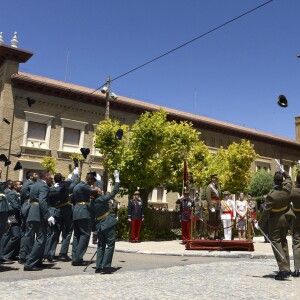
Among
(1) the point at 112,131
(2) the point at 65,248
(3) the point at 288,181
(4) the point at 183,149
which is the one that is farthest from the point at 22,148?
(3) the point at 288,181

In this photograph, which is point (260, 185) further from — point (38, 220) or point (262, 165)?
point (38, 220)

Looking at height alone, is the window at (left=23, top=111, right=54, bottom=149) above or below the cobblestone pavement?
above

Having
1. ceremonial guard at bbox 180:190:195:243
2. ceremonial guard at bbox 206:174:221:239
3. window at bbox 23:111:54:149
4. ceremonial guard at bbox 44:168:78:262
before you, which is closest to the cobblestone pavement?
ceremonial guard at bbox 44:168:78:262

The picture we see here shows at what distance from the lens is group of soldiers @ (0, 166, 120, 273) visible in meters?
8.24

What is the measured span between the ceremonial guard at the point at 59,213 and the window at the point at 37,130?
17.7m

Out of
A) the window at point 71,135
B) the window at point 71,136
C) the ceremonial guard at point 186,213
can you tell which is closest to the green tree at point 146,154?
the ceremonial guard at point 186,213

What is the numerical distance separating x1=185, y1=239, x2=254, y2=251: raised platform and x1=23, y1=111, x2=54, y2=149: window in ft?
57.1

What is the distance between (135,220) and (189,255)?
436 cm

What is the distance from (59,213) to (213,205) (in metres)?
5.83

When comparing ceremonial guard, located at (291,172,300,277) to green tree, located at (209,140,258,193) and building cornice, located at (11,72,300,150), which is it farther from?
green tree, located at (209,140,258,193)

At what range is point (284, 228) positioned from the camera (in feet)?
25.6

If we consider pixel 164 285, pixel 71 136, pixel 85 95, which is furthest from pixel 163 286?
pixel 85 95

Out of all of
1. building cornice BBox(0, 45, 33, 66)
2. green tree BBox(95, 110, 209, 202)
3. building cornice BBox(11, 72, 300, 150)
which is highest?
building cornice BBox(0, 45, 33, 66)

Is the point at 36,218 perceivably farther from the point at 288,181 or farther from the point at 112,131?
the point at 112,131
